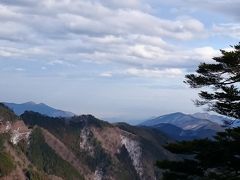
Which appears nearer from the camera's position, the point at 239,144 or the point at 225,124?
the point at 239,144

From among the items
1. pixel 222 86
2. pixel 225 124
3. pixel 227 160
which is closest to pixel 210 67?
pixel 222 86

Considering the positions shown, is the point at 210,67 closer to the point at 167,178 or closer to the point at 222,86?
the point at 222,86

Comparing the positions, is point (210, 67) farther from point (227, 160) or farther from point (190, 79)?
point (227, 160)

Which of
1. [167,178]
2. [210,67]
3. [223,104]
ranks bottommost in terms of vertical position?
[167,178]

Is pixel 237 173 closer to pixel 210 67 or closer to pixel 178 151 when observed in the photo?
pixel 178 151

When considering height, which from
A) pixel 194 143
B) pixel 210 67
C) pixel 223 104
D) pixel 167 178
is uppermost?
pixel 210 67

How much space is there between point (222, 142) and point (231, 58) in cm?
699

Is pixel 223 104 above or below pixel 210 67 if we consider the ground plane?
below

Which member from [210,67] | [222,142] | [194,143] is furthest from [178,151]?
[210,67]

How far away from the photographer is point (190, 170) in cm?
4462

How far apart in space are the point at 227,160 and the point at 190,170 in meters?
4.07

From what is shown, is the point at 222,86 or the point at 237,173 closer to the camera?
the point at 237,173

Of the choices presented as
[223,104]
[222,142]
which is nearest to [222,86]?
[223,104]

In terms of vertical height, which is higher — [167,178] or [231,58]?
[231,58]
